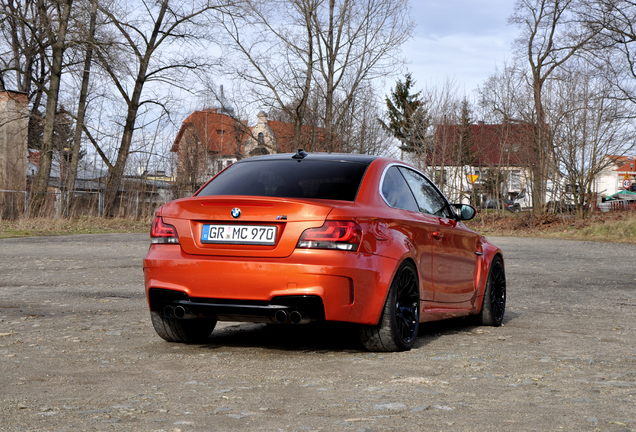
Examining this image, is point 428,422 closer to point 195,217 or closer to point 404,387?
point 404,387

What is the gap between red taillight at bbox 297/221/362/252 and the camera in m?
4.95

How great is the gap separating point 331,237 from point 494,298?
305cm

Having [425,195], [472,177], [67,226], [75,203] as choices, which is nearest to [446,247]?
[425,195]

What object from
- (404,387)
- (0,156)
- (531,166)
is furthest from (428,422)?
(0,156)

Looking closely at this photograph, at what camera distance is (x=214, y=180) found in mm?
5988

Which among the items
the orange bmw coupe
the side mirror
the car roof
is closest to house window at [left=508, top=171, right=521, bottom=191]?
the side mirror

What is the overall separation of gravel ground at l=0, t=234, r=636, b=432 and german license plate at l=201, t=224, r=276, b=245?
0.84m

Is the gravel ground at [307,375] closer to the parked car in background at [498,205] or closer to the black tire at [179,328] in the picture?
the black tire at [179,328]

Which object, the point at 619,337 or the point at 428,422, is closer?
the point at 428,422

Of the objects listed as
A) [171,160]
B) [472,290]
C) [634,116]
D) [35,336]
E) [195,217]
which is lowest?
[35,336]

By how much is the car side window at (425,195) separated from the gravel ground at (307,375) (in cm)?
112

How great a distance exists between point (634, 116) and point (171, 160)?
67.8 ft

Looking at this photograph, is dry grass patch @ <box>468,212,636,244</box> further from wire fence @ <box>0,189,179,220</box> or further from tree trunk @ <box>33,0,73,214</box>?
tree trunk @ <box>33,0,73,214</box>

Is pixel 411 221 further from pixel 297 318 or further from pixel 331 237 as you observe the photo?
pixel 297 318
